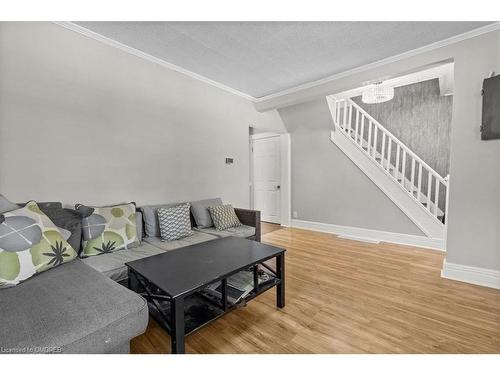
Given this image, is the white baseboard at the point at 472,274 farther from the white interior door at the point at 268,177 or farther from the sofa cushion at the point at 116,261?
the white interior door at the point at 268,177

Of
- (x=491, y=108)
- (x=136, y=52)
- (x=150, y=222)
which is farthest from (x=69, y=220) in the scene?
(x=491, y=108)

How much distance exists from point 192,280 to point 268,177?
4061 mm

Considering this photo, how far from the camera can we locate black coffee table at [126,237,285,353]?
1.29 metres

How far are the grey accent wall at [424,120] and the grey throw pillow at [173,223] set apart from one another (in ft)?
13.4

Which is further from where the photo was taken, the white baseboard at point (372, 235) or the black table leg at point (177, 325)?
the white baseboard at point (372, 235)

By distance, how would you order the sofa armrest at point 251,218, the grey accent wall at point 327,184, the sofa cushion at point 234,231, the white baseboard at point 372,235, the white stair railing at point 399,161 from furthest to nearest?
the grey accent wall at point 327,184
the white stair railing at point 399,161
the white baseboard at point 372,235
the sofa armrest at point 251,218
the sofa cushion at point 234,231

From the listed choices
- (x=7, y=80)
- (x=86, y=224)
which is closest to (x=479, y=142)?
(x=86, y=224)

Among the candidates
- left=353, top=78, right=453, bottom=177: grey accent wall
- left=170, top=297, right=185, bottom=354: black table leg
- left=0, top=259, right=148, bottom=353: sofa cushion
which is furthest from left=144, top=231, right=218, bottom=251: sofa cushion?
left=353, top=78, right=453, bottom=177: grey accent wall

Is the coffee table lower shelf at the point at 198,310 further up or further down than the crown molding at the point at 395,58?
further down

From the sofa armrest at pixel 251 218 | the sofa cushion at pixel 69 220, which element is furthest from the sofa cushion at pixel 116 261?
the sofa armrest at pixel 251 218

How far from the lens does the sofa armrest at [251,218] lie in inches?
123

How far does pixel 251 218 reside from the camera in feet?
10.4

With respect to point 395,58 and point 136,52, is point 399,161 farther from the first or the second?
point 136,52
